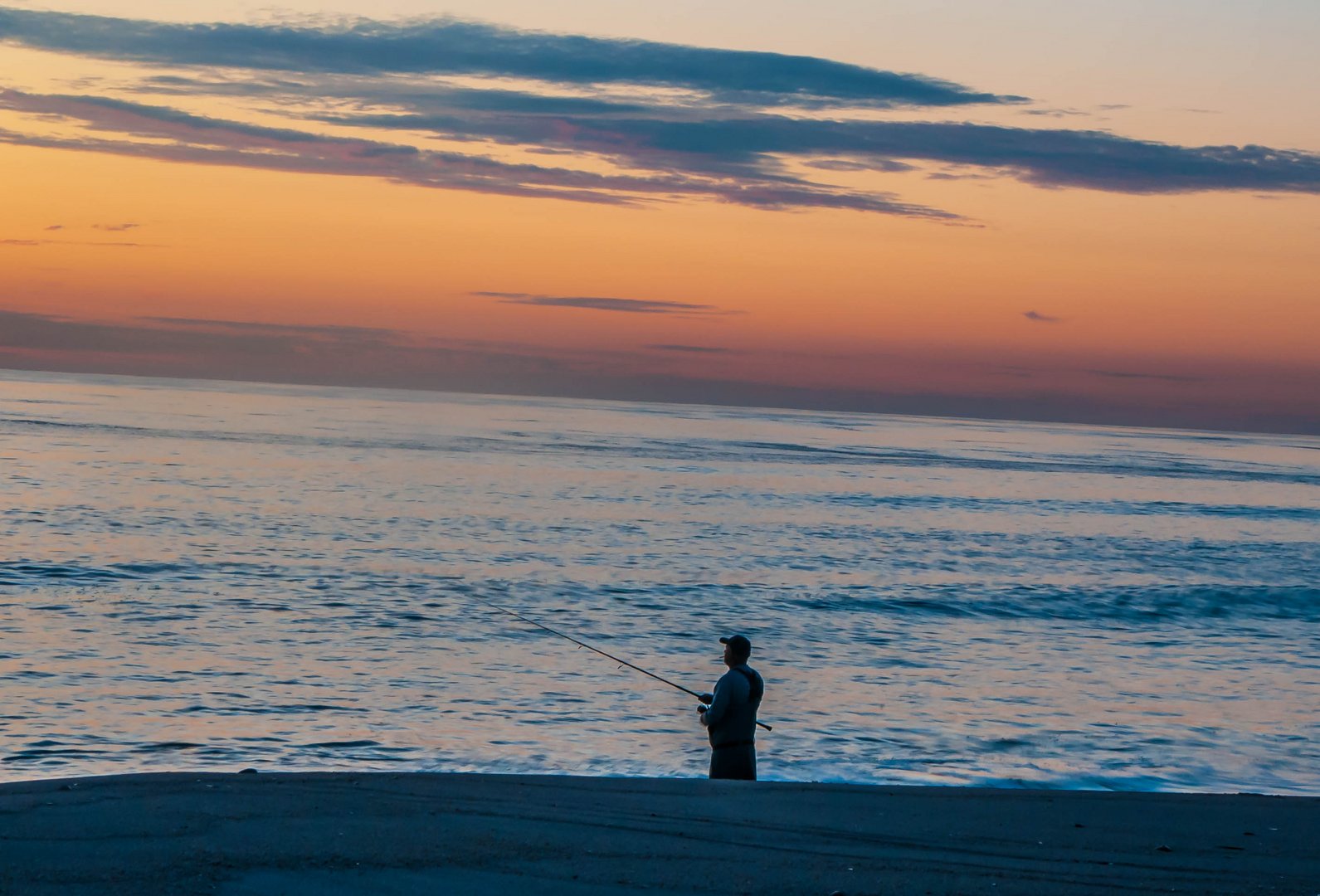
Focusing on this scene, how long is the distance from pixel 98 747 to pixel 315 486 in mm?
28764

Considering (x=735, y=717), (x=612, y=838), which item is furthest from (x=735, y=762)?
(x=612, y=838)

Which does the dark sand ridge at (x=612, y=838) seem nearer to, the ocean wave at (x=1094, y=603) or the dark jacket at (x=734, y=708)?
the dark jacket at (x=734, y=708)

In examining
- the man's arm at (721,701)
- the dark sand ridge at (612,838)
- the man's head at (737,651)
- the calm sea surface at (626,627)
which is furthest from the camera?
the calm sea surface at (626,627)

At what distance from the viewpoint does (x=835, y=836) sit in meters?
6.95

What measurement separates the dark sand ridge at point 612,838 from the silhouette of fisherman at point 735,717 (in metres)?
0.58

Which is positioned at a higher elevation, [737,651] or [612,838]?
[737,651]

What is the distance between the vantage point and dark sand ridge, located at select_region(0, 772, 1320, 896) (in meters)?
5.93

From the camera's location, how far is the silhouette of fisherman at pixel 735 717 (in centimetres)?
853

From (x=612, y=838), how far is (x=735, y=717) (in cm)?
206

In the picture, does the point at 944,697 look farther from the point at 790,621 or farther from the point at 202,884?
the point at 202,884

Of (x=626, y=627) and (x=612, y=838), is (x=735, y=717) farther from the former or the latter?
(x=626, y=627)

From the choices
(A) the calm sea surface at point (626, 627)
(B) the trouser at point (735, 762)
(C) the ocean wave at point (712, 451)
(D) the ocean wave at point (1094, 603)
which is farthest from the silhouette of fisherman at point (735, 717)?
(C) the ocean wave at point (712, 451)

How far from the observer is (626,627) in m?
17.9

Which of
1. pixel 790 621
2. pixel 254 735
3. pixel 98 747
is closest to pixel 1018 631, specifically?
pixel 790 621
